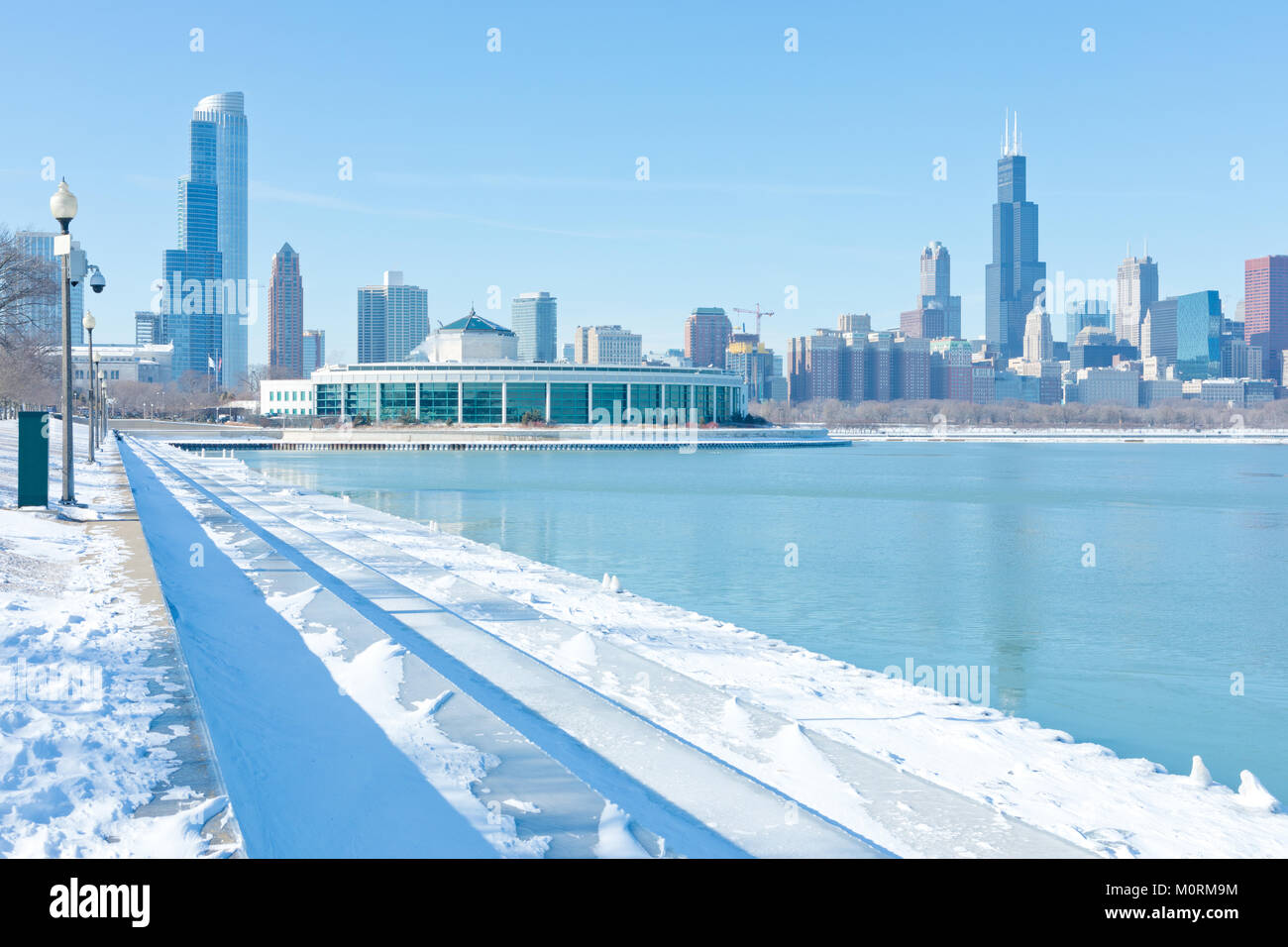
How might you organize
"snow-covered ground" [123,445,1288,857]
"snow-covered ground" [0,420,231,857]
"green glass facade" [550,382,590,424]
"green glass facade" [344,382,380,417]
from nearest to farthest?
"snow-covered ground" [0,420,231,857] < "snow-covered ground" [123,445,1288,857] < "green glass facade" [550,382,590,424] < "green glass facade" [344,382,380,417]

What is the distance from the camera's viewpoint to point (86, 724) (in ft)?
22.1

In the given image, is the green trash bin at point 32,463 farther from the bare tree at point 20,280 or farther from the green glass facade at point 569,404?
the green glass facade at point 569,404

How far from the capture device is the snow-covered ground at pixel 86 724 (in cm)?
512

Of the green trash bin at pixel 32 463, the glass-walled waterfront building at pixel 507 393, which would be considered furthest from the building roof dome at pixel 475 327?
the green trash bin at pixel 32 463

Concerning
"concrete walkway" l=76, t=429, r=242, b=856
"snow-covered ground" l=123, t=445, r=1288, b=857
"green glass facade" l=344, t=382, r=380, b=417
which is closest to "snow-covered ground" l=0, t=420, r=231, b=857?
"concrete walkway" l=76, t=429, r=242, b=856

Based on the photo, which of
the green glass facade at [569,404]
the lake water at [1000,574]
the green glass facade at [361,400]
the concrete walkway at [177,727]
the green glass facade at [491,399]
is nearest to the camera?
the concrete walkway at [177,727]

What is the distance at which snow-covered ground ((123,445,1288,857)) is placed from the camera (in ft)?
22.0

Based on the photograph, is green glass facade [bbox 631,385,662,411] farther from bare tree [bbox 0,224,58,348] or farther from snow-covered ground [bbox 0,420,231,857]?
snow-covered ground [bbox 0,420,231,857]

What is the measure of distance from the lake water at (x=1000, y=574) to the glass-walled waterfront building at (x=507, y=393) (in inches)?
2827

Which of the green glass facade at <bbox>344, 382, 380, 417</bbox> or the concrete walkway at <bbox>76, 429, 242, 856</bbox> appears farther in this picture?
the green glass facade at <bbox>344, 382, 380, 417</bbox>

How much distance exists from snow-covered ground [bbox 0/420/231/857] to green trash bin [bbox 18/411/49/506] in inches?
241

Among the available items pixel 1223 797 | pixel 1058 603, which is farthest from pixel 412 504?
pixel 1223 797

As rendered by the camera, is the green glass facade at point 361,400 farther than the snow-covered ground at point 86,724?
Yes
